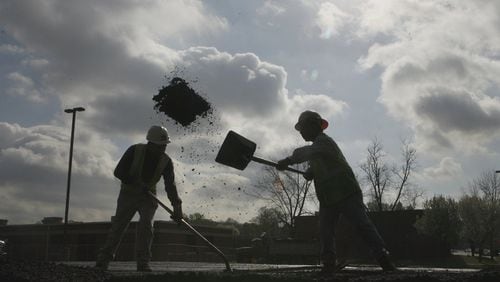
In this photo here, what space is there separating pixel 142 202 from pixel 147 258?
753mm

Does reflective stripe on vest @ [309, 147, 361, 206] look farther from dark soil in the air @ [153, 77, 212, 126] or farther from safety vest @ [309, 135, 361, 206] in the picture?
dark soil in the air @ [153, 77, 212, 126]

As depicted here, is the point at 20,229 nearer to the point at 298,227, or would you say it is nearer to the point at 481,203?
the point at 298,227

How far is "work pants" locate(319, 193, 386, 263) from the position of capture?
17.7ft

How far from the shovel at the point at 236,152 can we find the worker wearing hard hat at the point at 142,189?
1.21 metres

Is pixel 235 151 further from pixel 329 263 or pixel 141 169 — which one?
pixel 329 263

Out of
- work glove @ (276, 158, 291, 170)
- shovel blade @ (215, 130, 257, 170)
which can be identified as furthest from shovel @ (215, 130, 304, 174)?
work glove @ (276, 158, 291, 170)

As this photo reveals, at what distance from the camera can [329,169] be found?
5672 millimetres

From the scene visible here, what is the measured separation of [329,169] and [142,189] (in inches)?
103

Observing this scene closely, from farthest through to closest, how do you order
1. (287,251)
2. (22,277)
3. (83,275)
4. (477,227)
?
(477,227), (287,251), (83,275), (22,277)

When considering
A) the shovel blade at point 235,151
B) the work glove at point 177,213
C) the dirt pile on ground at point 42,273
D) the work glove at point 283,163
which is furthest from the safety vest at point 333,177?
the dirt pile on ground at point 42,273

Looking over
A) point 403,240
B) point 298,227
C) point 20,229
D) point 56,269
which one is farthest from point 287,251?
point 20,229

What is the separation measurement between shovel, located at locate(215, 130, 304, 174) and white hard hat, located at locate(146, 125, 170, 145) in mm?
1207

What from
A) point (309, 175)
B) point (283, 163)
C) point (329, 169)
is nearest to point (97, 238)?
point (309, 175)

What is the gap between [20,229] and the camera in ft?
193
